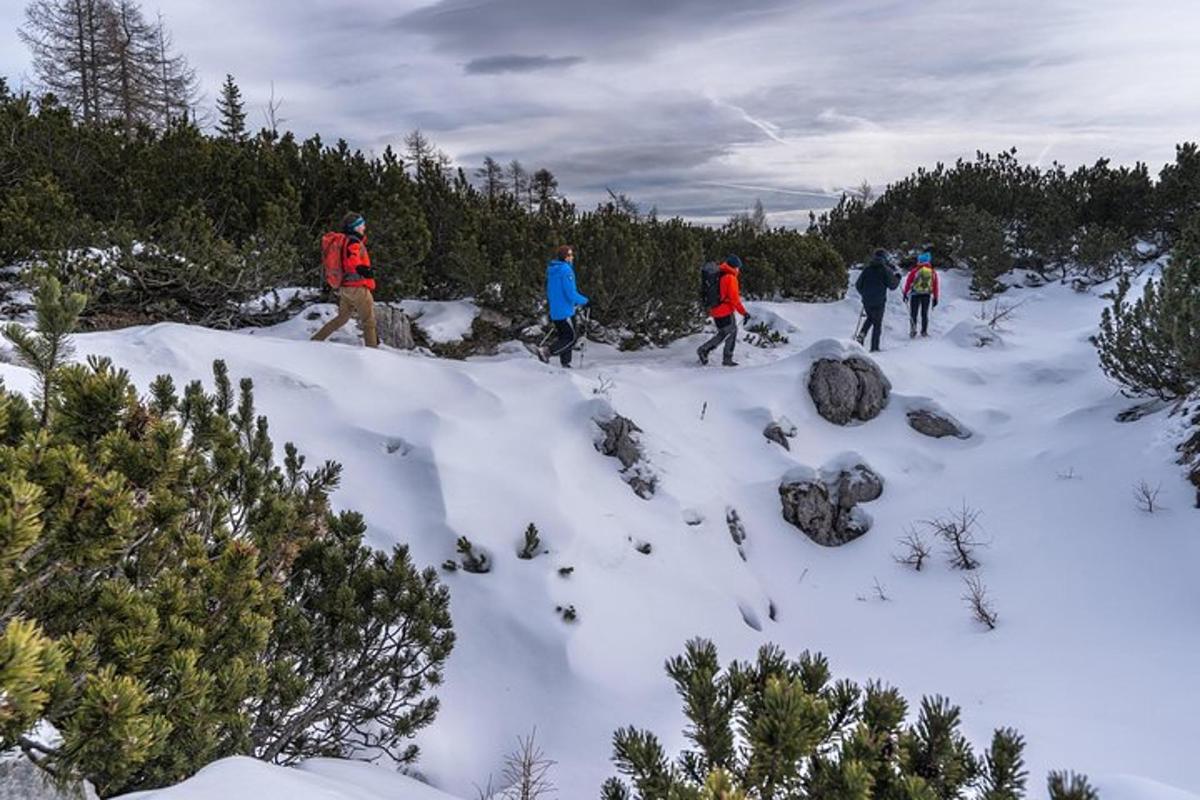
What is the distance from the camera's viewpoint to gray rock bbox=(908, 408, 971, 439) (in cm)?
798

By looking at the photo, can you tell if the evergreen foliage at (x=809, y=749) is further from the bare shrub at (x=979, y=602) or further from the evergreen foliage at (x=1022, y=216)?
the evergreen foliage at (x=1022, y=216)

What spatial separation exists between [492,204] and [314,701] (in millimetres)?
10330

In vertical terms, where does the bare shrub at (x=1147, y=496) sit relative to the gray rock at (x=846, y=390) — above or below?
below

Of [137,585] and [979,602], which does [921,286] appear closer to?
[979,602]

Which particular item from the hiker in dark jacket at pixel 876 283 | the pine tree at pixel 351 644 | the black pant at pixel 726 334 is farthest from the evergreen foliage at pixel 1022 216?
the pine tree at pixel 351 644

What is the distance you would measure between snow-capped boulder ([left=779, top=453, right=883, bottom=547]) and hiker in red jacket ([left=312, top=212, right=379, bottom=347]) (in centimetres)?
467

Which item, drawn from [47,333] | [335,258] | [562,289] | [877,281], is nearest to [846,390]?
[877,281]

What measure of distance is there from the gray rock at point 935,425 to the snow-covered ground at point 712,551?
158mm

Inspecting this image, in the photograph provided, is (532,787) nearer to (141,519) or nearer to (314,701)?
(314,701)

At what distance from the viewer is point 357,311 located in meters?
7.34

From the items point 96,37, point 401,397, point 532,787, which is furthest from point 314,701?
point 96,37

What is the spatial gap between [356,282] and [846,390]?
5675mm

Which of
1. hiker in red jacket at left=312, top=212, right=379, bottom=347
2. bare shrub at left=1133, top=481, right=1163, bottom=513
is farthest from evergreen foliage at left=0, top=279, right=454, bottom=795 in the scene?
bare shrub at left=1133, top=481, right=1163, bottom=513

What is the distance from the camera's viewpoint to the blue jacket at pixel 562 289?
26.8ft
